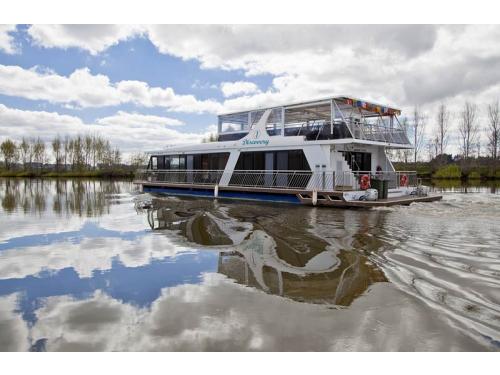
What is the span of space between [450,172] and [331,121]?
3390cm

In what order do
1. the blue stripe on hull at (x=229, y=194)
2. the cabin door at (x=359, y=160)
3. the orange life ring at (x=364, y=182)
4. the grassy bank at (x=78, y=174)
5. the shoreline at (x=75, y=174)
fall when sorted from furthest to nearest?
the grassy bank at (x=78, y=174)
the shoreline at (x=75, y=174)
the cabin door at (x=359, y=160)
the blue stripe on hull at (x=229, y=194)
the orange life ring at (x=364, y=182)

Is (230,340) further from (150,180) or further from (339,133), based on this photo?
(150,180)

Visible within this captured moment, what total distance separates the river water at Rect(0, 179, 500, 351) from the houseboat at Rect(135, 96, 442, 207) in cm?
522

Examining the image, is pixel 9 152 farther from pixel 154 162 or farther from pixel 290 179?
pixel 290 179

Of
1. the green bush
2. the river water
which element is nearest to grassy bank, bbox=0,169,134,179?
the green bush

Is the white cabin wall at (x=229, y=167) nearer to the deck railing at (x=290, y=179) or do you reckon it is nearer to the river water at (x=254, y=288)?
the deck railing at (x=290, y=179)

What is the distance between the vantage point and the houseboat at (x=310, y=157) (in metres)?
14.6

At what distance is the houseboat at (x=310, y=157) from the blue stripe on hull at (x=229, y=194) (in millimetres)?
46

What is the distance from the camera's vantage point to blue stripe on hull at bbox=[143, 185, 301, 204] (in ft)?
51.3

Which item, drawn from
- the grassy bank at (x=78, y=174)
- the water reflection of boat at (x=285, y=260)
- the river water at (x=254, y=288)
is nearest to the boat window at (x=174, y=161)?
the water reflection of boat at (x=285, y=260)

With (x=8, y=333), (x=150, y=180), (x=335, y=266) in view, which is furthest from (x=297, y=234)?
(x=150, y=180)

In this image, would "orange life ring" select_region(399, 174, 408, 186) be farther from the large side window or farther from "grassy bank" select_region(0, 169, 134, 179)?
"grassy bank" select_region(0, 169, 134, 179)

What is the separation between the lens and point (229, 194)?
18.1m

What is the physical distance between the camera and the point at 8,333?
3695mm
